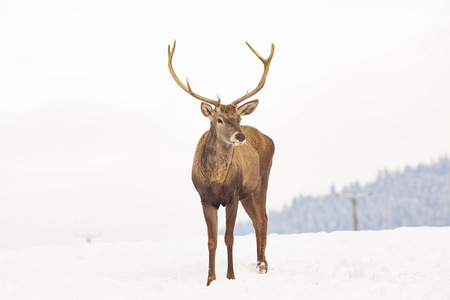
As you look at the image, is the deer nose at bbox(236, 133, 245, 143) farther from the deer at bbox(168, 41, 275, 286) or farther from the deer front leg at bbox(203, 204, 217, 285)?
the deer front leg at bbox(203, 204, 217, 285)

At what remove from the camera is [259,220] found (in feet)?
30.5

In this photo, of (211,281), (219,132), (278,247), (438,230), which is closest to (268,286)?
(211,281)

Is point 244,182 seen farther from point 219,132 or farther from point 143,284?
point 143,284

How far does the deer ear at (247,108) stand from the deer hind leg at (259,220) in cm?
166

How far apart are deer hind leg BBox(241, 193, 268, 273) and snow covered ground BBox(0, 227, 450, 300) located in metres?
0.34

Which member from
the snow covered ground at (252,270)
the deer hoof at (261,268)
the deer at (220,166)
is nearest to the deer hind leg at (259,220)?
the deer hoof at (261,268)

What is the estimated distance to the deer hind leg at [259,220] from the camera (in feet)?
29.8

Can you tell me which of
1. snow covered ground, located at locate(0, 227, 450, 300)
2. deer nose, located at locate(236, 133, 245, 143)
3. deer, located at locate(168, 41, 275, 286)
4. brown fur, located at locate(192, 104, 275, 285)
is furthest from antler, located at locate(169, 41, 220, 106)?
snow covered ground, located at locate(0, 227, 450, 300)

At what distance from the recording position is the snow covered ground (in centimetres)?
730

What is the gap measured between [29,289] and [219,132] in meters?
3.37

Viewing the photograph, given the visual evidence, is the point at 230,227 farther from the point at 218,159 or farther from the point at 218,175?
the point at 218,159

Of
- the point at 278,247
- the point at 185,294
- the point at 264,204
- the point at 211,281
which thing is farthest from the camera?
the point at 278,247

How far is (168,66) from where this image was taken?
29.3ft

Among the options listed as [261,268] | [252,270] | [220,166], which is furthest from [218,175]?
[252,270]
